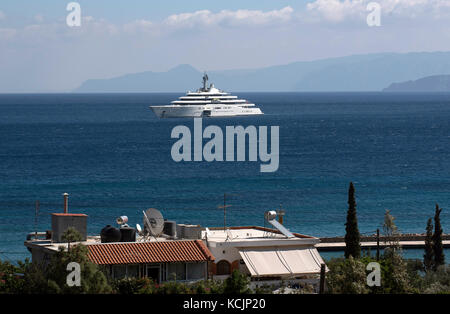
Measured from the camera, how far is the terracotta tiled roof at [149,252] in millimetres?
20188

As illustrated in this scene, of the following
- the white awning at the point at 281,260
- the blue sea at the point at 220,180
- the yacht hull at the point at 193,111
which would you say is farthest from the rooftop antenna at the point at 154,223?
the yacht hull at the point at 193,111

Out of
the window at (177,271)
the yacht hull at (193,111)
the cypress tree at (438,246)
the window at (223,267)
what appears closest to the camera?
the window at (177,271)

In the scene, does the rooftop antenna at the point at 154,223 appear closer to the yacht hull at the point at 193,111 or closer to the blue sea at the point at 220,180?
the blue sea at the point at 220,180

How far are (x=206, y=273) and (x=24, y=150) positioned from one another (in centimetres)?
7945

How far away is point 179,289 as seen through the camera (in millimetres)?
17438

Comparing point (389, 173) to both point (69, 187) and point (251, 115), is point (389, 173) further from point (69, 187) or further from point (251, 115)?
point (251, 115)

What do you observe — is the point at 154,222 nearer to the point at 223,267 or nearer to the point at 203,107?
the point at 223,267

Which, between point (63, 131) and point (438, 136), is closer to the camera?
point (438, 136)

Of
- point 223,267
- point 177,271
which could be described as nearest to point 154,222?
point 177,271

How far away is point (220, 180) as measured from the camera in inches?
2847

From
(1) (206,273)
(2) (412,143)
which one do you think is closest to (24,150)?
(2) (412,143)

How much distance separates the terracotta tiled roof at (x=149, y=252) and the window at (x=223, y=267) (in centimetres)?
82

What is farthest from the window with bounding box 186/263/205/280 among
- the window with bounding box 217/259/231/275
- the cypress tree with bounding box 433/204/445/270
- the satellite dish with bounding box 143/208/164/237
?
the cypress tree with bounding box 433/204/445/270

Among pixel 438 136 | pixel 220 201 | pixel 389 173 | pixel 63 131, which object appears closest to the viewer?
pixel 220 201
